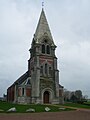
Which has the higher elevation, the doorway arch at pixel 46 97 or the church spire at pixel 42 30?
the church spire at pixel 42 30

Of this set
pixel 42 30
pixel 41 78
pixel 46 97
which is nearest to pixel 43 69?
pixel 41 78

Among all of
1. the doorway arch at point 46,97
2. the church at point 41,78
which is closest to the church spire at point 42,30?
the church at point 41,78

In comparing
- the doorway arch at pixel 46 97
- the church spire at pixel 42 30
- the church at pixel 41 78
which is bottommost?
the doorway arch at pixel 46 97

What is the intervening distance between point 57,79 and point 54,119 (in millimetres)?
36563

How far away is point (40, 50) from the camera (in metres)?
56.4

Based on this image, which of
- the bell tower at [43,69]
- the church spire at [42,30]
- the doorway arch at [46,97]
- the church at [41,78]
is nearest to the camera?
the church at [41,78]

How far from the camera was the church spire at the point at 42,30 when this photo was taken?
191 ft

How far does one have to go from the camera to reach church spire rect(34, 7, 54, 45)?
58.3 m

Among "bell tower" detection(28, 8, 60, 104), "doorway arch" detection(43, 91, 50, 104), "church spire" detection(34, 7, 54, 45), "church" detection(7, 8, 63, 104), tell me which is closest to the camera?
"church" detection(7, 8, 63, 104)

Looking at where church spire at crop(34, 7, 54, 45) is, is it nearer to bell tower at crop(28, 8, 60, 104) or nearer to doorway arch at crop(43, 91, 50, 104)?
bell tower at crop(28, 8, 60, 104)

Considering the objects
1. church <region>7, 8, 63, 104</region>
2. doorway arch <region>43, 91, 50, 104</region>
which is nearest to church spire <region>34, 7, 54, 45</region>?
church <region>7, 8, 63, 104</region>

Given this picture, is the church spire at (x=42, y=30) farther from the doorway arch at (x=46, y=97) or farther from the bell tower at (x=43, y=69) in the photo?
the doorway arch at (x=46, y=97)

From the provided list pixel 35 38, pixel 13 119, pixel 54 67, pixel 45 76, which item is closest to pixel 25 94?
pixel 45 76

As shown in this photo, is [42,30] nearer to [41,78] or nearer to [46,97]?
[41,78]
